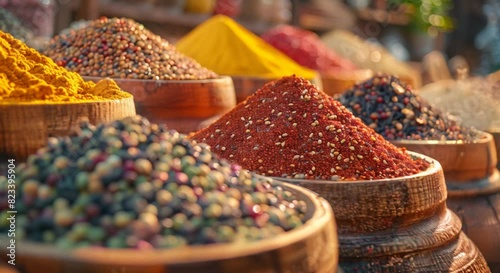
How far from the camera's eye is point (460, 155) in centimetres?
155

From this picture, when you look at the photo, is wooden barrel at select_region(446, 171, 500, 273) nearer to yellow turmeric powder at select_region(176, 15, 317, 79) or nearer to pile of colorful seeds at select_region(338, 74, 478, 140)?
pile of colorful seeds at select_region(338, 74, 478, 140)

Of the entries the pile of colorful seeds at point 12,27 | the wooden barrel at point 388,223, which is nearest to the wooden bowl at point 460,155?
the wooden barrel at point 388,223

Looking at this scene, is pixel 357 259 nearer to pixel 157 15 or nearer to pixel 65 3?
pixel 65 3

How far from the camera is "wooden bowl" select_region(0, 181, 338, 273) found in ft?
1.88

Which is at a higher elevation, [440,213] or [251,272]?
[251,272]

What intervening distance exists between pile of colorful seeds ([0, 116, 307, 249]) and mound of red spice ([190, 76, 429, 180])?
299mm

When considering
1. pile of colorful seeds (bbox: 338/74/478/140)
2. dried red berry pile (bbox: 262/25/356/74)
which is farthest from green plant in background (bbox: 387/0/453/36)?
pile of colorful seeds (bbox: 338/74/478/140)

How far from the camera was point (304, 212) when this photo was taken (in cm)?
79

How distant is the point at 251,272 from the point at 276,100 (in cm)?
66

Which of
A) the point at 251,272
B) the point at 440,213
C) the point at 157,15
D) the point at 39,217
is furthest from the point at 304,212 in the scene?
the point at 157,15

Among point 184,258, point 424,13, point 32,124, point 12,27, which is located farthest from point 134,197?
point 424,13

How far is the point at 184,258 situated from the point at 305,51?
239 centimetres

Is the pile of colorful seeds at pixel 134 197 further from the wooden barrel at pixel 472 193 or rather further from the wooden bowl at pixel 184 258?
the wooden barrel at pixel 472 193

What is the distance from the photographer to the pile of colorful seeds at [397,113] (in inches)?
62.0
